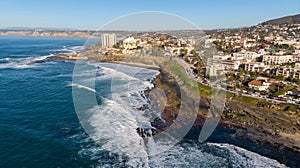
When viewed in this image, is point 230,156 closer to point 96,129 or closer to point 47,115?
point 96,129

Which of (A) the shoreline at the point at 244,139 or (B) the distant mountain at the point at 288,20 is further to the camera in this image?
(B) the distant mountain at the point at 288,20

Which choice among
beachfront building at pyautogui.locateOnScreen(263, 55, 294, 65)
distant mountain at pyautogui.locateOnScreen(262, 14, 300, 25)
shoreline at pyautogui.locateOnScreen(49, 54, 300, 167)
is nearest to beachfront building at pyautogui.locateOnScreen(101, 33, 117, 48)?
beachfront building at pyautogui.locateOnScreen(263, 55, 294, 65)

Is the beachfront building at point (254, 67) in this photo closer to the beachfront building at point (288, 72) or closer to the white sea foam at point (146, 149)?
the beachfront building at point (288, 72)

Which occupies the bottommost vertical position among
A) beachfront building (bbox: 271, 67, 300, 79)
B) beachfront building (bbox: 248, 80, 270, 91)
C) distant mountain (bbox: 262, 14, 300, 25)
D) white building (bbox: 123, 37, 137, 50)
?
beachfront building (bbox: 248, 80, 270, 91)

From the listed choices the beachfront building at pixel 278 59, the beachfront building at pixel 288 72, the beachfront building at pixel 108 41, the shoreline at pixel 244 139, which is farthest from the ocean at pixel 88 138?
the beachfront building at pixel 108 41

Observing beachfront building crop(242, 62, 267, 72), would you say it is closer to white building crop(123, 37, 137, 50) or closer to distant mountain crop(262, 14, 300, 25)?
white building crop(123, 37, 137, 50)

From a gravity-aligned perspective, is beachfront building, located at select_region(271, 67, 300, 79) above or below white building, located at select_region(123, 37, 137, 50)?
below

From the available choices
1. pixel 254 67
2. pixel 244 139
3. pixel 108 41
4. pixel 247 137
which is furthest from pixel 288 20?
pixel 244 139

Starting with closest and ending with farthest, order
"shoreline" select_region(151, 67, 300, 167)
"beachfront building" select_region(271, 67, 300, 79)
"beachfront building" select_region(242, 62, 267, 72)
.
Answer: "shoreline" select_region(151, 67, 300, 167) → "beachfront building" select_region(271, 67, 300, 79) → "beachfront building" select_region(242, 62, 267, 72)

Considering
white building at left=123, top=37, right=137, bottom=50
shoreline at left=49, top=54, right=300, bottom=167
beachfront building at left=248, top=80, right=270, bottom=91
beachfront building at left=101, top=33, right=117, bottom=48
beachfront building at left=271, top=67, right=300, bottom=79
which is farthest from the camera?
beachfront building at left=101, top=33, right=117, bottom=48

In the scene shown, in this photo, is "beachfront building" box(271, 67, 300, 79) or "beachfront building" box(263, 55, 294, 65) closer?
"beachfront building" box(271, 67, 300, 79)

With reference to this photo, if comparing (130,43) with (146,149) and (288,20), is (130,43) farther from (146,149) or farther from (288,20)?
(288,20)

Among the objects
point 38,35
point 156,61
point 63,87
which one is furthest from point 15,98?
point 38,35
